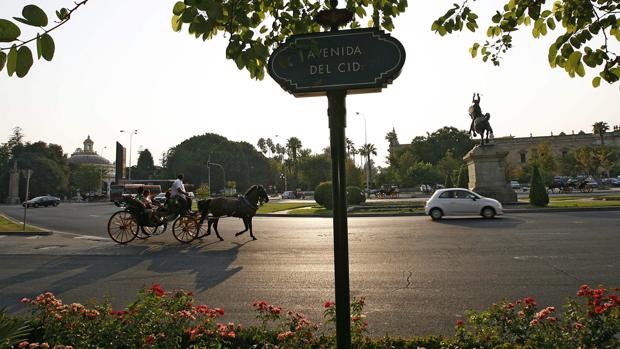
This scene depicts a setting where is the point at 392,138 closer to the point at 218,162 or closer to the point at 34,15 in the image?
the point at 218,162

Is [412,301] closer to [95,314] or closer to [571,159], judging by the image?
[95,314]

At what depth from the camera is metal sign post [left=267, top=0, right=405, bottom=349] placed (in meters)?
2.79

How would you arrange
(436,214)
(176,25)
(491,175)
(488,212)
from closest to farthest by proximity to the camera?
1. (176,25)
2. (488,212)
3. (436,214)
4. (491,175)

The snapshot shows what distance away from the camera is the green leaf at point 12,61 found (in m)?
1.91

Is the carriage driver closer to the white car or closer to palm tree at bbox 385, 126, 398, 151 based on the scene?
the white car

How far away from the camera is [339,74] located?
2.84 m

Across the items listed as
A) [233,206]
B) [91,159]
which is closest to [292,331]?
[233,206]

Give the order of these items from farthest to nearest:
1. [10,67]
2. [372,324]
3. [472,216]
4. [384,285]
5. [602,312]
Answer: [472,216]
[384,285]
[372,324]
[602,312]
[10,67]

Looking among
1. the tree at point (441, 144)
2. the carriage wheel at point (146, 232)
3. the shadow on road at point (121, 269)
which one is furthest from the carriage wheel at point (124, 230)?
the tree at point (441, 144)

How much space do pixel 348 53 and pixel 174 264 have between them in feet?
27.8

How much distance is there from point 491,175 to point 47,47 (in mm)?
30296

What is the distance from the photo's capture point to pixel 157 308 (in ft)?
12.7

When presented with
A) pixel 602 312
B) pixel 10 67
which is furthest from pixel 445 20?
pixel 10 67

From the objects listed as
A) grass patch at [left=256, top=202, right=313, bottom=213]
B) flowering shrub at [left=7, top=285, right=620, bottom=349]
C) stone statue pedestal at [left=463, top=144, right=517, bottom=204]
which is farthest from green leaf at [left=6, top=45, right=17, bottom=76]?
stone statue pedestal at [left=463, top=144, right=517, bottom=204]
